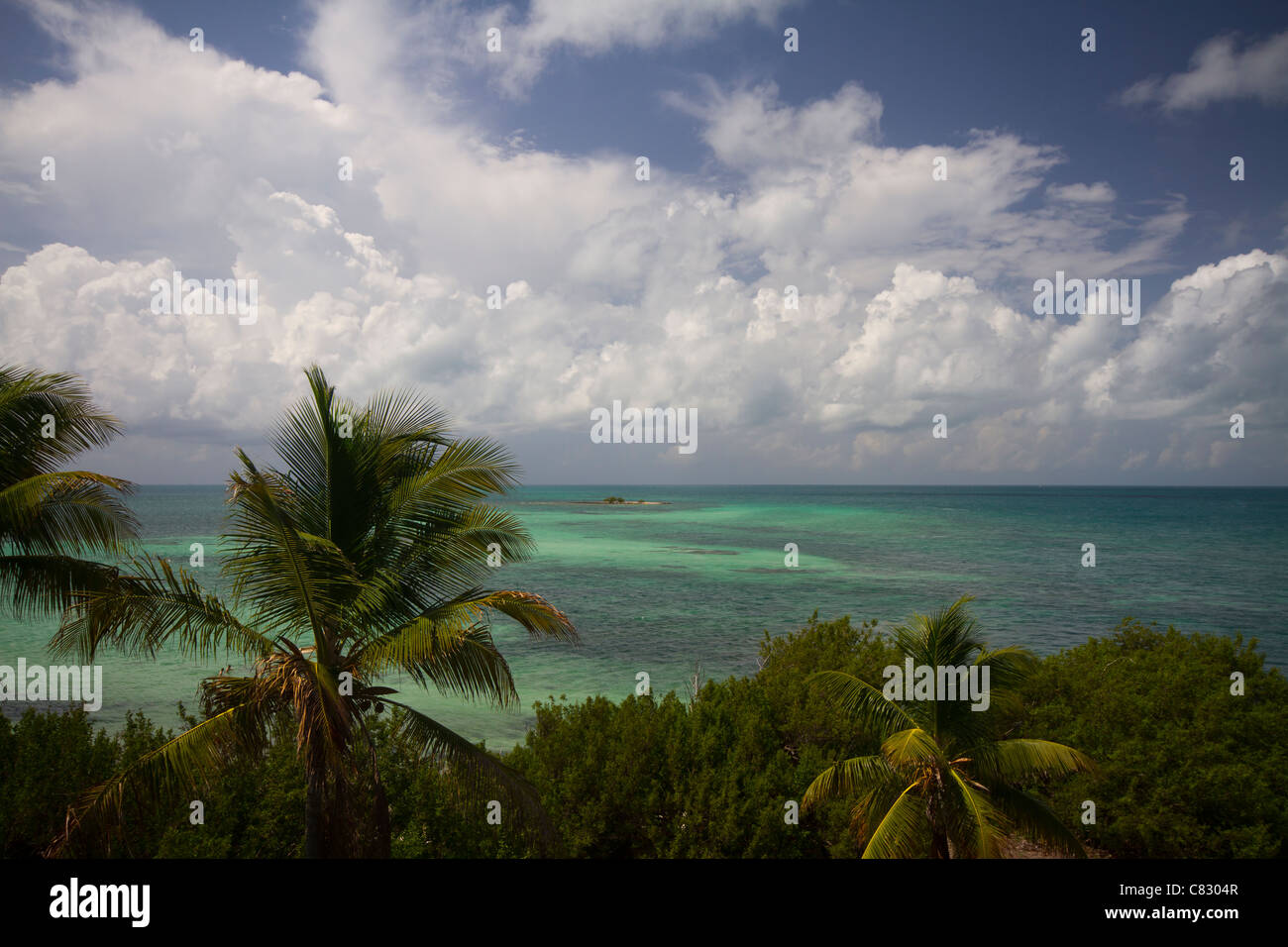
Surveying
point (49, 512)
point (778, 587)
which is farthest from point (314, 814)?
point (778, 587)

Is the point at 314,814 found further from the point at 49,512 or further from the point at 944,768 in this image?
the point at 944,768

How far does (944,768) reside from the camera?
358 inches

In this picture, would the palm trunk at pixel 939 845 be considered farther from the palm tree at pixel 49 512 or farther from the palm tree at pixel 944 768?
the palm tree at pixel 49 512

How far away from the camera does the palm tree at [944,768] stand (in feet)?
29.1

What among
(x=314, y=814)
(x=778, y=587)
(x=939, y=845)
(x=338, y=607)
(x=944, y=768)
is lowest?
(x=778, y=587)

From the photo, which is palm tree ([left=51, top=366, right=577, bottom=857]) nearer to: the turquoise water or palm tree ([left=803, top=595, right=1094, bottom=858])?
palm tree ([left=803, top=595, right=1094, bottom=858])

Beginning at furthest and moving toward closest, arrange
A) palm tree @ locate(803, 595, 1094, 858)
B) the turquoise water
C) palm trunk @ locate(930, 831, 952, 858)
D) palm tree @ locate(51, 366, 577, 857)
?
the turquoise water → palm trunk @ locate(930, 831, 952, 858) → palm tree @ locate(803, 595, 1094, 858) → palm tree @ locate(51, 366, 577, 857)

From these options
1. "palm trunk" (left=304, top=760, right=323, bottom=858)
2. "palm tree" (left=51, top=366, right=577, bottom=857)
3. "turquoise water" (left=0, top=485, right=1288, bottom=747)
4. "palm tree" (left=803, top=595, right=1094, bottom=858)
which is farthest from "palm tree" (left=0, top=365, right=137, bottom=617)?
"palm tree" (left=803, top=595, right=1094, bottom=858)

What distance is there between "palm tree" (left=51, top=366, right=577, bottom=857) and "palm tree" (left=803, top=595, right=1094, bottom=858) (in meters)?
4.67

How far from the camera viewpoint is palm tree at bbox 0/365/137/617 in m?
9.40

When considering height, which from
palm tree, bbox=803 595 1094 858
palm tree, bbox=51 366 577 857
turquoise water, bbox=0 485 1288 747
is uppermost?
palm tree, bbox=51 366 577 857

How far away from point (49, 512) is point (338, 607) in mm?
4879
